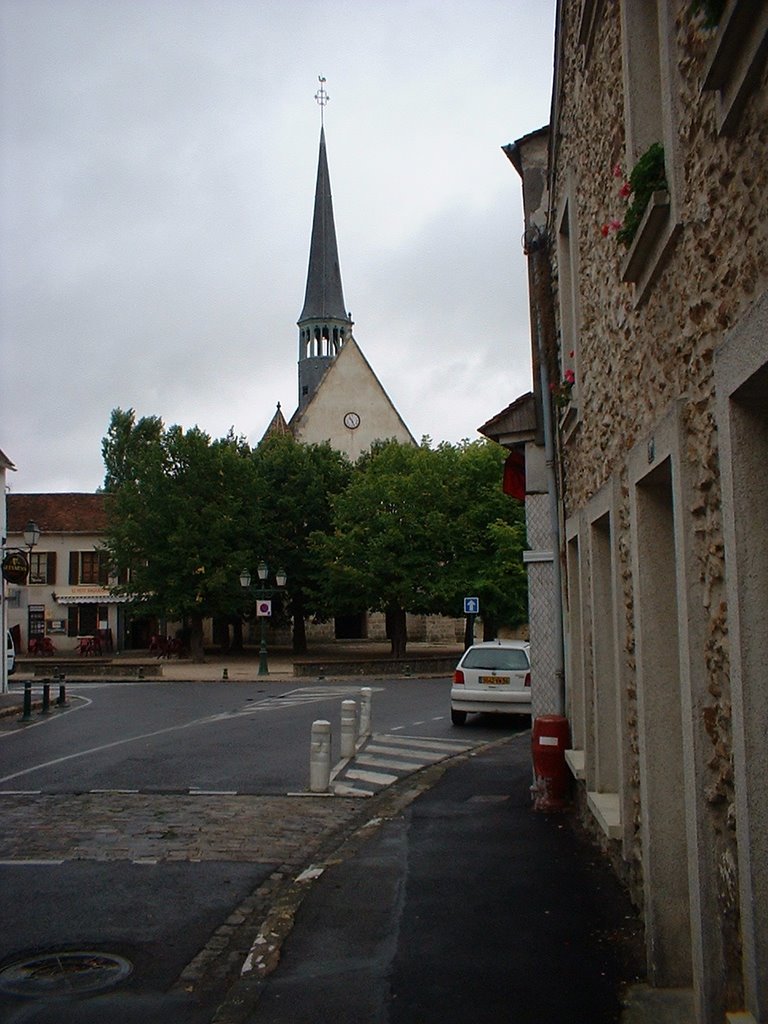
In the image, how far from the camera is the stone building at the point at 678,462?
11.3ft

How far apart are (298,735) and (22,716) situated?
24.8 ft

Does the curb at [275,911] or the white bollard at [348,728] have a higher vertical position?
the white bollard at [348,728]

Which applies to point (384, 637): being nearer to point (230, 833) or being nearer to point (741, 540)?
point (230, 833)

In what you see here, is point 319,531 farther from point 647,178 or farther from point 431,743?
point 647,178

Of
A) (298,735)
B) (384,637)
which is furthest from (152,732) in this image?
(384,637)

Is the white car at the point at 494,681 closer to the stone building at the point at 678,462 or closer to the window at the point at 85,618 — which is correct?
the stone building at the point at 678,462

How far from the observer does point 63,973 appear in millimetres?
5902

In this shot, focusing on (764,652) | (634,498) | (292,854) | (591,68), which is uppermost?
(591,68)

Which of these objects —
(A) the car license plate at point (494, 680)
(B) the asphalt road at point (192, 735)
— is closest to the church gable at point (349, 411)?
(B) the asphalt road at point (192, 735)

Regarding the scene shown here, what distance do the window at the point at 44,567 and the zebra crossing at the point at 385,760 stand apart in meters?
42.8

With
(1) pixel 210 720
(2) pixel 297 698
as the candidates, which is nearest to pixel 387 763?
(1) pixel 210 720

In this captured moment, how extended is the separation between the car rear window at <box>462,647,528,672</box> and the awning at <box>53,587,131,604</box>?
39.8 meters

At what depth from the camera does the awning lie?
56.2 metres

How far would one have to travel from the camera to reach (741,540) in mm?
3525
